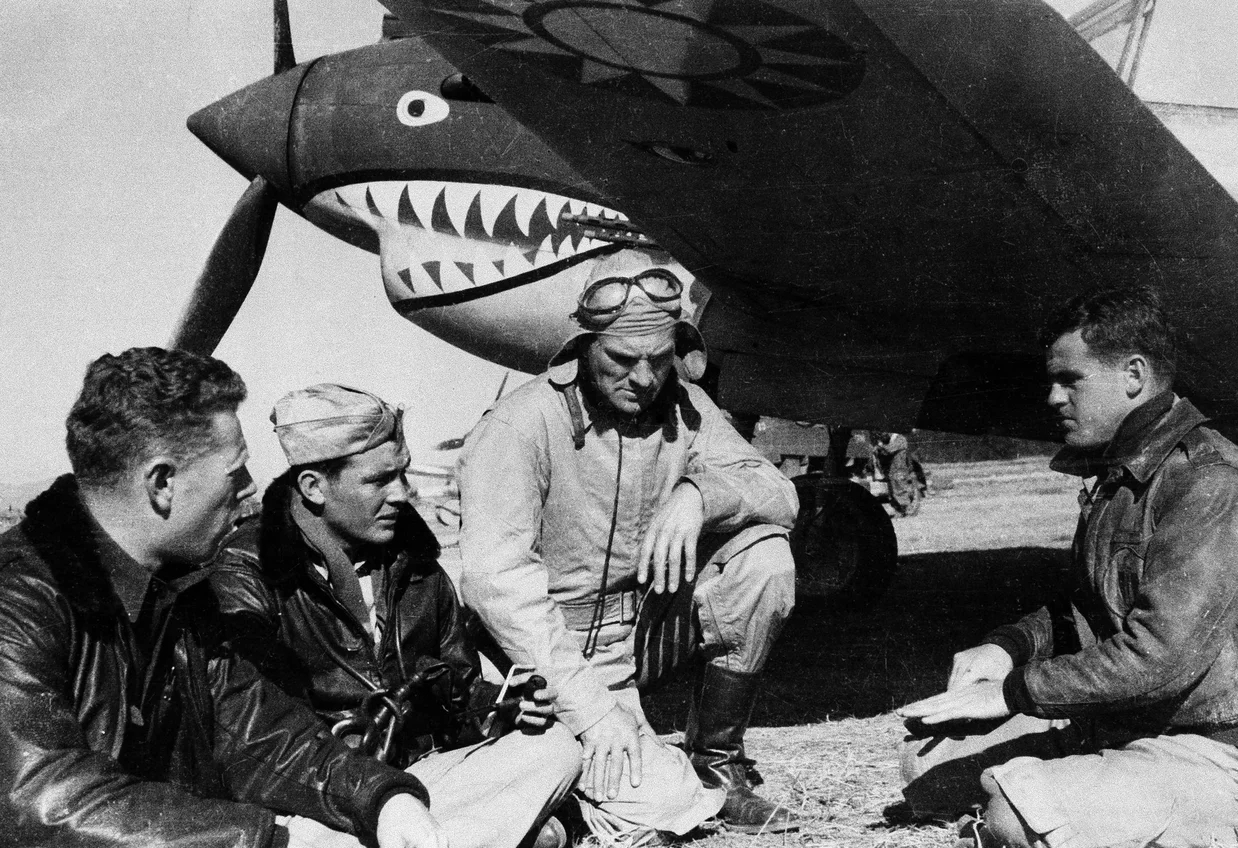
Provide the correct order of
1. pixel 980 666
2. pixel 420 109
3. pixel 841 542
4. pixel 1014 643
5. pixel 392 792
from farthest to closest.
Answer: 1. pixel 841 542
2. pixel 420 109
3. pixel 1014 643
4. pixel 980 666
5. pixel 392 792

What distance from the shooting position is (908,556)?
8.36 metres

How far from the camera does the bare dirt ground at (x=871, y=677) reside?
271cm

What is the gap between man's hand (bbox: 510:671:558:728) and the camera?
94.0 inches

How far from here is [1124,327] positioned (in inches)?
92.7

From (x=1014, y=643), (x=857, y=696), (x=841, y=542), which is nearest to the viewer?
(x=1014, y=643)

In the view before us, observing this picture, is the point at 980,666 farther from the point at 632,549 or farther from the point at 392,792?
the point at 392,792

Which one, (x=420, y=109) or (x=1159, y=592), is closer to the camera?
(x=1159, y=592)

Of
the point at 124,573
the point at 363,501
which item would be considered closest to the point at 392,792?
the point at 124,573

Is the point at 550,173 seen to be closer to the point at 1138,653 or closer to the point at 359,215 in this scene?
the point at 359,215

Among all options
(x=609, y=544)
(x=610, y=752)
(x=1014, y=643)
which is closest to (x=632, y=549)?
(x=609, y=544)

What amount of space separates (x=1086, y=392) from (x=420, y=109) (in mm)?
4352

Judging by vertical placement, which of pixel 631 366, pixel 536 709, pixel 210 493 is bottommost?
pixel 536 709

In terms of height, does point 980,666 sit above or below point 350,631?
above

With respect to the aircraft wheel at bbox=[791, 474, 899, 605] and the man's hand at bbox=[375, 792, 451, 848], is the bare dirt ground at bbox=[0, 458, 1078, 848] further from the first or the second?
the man's hand at bbox=[375, 792, 451, 848]
